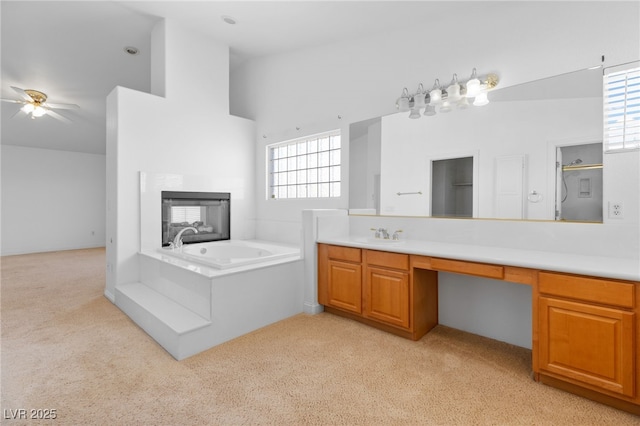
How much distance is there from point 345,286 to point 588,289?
1668 millimetres

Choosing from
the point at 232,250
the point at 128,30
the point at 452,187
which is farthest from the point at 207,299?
the point at 128,30

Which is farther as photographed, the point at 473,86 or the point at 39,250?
the point at 39,250

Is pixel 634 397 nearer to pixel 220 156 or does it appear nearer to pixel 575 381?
pixel 575 381

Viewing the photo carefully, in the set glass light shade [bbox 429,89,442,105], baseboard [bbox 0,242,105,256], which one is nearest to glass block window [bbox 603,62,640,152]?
glass light shade [bbox 429,89,442,105]

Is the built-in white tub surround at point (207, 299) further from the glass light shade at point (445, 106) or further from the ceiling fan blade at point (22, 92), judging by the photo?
the ceiling fan blade at point (22, 92)

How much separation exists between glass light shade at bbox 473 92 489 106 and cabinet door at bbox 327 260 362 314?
1654 millimetres

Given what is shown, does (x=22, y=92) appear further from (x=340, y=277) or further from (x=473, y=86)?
(x=473, y=86)

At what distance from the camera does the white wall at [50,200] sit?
250 inches

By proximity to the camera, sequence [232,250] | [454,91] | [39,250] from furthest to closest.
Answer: [39,250], [232,250], [454,91]

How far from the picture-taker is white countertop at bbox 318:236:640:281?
157 cm

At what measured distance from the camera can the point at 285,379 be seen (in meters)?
1.86

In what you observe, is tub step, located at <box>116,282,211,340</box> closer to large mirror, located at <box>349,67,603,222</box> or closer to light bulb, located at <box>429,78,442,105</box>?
large mirror, located at <box>349,67,603,222</box>

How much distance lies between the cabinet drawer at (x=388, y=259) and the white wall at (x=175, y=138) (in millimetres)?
2518

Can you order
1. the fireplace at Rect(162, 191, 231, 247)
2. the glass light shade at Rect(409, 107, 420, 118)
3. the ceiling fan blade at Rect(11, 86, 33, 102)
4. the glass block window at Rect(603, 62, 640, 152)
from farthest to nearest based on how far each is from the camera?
the fireplace at Rect(162, 191, 231, 247) < the ceiling fan blade at Rect(11, 86, 33, 102) < the glass light shade at Rect(409, 107, 420, 118) < the glass block window at Rect(603, 62, 640, 152)
